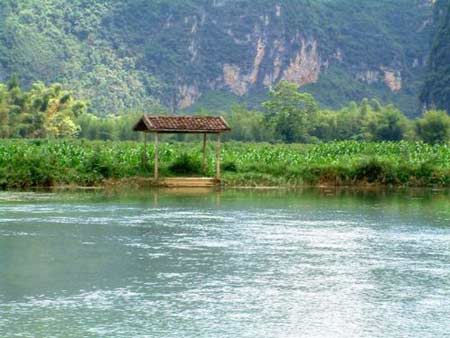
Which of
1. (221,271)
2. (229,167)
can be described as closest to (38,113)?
(229,167)

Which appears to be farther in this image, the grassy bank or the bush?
the bush

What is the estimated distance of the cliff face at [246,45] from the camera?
14850cm

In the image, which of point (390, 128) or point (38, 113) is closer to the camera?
point (390, 128)

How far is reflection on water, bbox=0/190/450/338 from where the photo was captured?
1130 cm

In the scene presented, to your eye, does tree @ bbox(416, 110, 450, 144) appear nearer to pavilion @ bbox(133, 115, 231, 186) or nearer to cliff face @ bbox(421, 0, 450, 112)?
pavilion @ bbox(133, 115, 231, 186)

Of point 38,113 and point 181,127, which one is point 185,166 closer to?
point 181,127

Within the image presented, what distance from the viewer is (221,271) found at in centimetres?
1458

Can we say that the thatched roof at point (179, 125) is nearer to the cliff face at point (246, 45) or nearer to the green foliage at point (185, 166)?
the green foliage at point (185, 166)

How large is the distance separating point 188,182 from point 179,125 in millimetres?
1929

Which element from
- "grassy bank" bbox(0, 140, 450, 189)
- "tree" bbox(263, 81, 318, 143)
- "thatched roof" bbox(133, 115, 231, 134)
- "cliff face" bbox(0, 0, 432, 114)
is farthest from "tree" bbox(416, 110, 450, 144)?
"cliff face" bbox(0, 0, 432, 114)

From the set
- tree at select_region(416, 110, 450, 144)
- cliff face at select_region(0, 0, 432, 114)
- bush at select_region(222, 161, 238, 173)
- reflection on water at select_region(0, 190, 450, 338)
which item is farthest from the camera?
cliff face at select_region(0, 0, 432, 114)

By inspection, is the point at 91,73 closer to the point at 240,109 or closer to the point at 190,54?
the point at 190,54

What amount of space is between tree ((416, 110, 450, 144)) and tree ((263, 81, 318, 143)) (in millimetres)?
10009

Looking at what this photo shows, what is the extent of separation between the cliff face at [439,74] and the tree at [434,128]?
46.7 m
